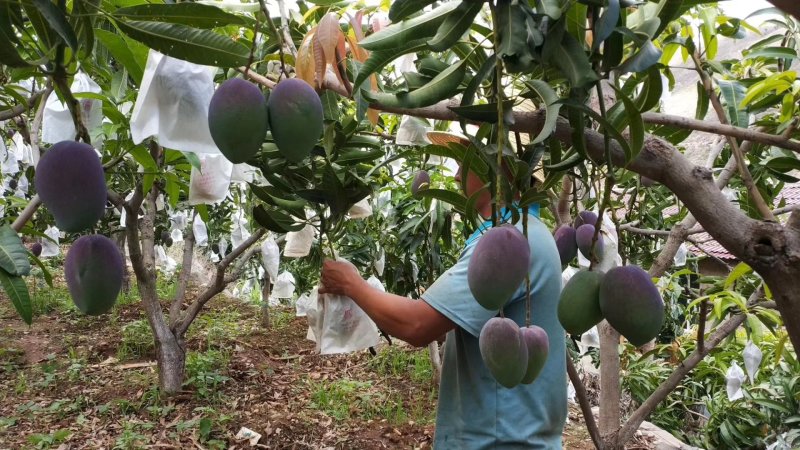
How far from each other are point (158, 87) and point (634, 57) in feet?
1.88

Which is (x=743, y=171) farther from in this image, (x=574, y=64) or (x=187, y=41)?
(x=187, y=41)

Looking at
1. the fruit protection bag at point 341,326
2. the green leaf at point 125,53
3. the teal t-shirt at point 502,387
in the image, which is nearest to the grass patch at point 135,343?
the fruit protection bag at point 341,326

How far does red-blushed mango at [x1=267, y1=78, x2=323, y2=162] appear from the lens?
583 mm

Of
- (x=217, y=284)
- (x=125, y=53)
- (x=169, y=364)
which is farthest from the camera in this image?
(x=169, y=364)

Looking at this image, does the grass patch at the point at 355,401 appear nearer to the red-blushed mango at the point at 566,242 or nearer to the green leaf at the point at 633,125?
the red-blushed mango at the point at 566,242

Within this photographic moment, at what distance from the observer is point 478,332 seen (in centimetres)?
125

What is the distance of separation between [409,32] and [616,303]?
0.40 meters

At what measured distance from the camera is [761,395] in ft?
12.2

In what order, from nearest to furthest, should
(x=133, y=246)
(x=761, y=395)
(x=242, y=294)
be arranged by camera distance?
(x=133, y=246)
(x=761, y=395)
(x=242, y=294)

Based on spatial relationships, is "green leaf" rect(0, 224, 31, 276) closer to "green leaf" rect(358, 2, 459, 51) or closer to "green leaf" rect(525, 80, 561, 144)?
"green leaf" rect(358, 2, 459, 51)

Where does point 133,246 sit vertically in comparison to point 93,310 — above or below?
above

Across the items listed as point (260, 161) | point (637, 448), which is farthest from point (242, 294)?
point (260, 161)

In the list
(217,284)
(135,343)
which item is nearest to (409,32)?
(217,284)

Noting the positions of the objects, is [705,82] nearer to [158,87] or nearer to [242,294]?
[158,87]
